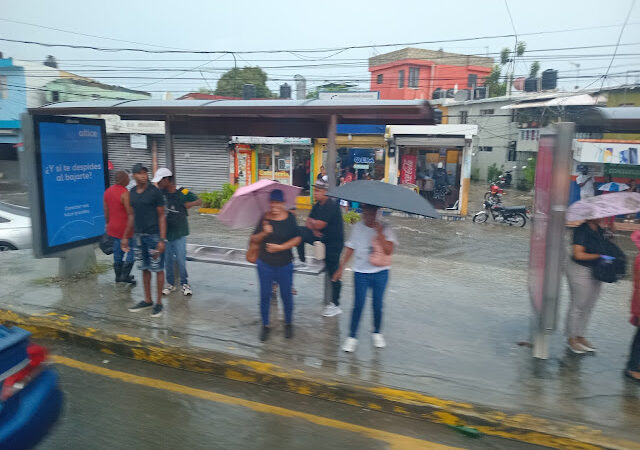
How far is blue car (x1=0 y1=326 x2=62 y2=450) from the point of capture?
2.69 meters

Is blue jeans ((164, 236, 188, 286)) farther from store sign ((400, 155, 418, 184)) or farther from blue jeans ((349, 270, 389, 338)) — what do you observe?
store sign ((400, 155, 418, 184))

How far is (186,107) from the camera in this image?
19.2ft

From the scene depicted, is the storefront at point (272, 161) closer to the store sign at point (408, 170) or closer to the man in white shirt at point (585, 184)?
the store sign at point (408, 170)

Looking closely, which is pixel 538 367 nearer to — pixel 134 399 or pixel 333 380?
pixel 333 380

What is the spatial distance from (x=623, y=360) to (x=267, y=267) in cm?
381

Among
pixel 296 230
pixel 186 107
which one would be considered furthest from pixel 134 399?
pixel 186 107

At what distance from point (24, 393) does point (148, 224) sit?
291 centimetres

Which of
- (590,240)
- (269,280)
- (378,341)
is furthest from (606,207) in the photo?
(269,280)

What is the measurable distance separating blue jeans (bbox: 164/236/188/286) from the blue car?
10.3ft

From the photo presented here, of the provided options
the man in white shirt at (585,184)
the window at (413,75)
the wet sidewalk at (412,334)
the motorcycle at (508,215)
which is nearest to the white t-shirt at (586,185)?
the man in white shirt at (585,184)

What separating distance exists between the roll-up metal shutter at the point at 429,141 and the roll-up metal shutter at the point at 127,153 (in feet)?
38.4

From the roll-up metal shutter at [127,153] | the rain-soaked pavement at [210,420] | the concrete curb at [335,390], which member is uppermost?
the roll-up metal shutter at [127,153]

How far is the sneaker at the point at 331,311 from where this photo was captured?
591 cm

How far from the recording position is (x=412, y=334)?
5.43 metres
